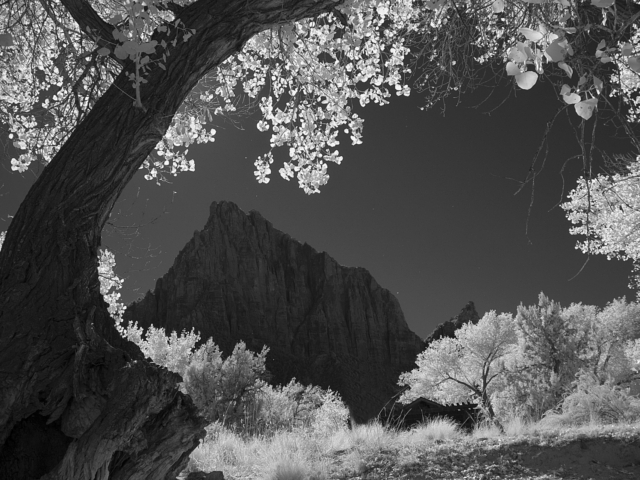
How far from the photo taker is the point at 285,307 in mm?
102938

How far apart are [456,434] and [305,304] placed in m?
100

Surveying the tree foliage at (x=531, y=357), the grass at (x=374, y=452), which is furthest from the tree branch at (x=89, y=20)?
the tree foliage at (x=531, y=357)

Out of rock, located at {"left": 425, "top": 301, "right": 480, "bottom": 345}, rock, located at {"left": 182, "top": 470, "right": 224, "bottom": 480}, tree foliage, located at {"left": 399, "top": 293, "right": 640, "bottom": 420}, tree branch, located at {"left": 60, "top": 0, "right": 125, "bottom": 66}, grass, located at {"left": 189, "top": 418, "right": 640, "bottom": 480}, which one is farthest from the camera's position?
rock, located at {"left": 425, "top": 301, "right": 480, "bottom": 345}

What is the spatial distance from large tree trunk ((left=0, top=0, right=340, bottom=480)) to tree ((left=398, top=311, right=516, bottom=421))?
2596 centimetres

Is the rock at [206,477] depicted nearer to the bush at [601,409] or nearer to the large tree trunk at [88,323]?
the large tree trunk at [88,323]

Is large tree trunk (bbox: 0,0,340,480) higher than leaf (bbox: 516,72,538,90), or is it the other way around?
leaf (bbox: 516,72,538,90)

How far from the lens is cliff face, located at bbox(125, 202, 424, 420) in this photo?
266 ft

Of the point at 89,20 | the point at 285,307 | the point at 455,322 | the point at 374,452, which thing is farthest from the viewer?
the point at 285,307

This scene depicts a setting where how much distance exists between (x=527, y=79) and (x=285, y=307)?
10301 centimetres

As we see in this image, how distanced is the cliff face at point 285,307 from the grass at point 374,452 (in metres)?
65.0

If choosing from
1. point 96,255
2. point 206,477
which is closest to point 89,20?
point 96,255

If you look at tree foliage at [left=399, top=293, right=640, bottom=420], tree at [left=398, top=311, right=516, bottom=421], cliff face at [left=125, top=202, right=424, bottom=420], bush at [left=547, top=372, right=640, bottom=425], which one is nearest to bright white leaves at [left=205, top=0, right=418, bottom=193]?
bush at [left=547, top=372, right=640, bottom=425]

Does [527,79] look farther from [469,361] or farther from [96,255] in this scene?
[469,361]

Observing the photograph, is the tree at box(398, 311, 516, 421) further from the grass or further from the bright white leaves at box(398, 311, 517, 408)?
the grass
